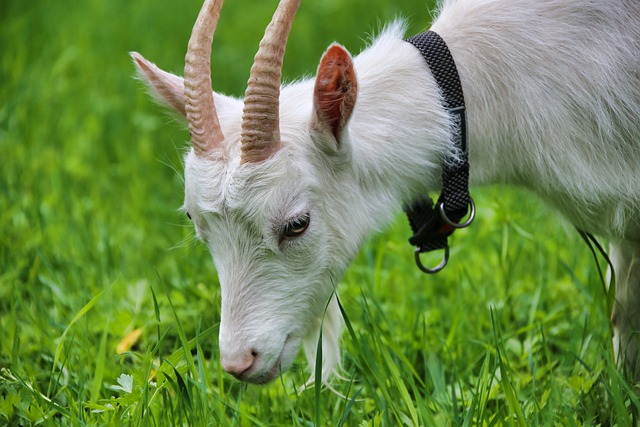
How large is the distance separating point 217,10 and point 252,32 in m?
5.65

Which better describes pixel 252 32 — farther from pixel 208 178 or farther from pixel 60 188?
pixel 208 178

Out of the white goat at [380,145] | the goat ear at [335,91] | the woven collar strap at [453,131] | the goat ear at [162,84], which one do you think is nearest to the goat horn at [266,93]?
the white goat at [380,145]

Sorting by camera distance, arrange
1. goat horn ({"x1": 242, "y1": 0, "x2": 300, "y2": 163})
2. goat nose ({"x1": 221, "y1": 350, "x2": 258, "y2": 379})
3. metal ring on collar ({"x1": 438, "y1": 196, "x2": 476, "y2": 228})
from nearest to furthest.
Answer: goat horn ({"x1": 242, "y1": 0, "x2": 300, "y2": 163}) → goat nose ({"x1": 221, "y1": 350, "x2": 258, "y2": 379}) → metal ring on collar ({"x1": 438, "y1": 196, "x2": 476, "y2": 228})

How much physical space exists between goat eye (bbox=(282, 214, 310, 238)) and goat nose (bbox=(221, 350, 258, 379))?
0.44 metres

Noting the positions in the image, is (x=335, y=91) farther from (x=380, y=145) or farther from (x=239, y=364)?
(x=239, y=364)

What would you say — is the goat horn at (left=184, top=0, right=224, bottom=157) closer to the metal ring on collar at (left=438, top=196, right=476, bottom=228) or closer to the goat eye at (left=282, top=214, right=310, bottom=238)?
the goat eye at (left=282, top=214, right=310, bottom=238)

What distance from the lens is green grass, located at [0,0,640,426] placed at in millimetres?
3227

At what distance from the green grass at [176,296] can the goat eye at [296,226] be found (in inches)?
16.3

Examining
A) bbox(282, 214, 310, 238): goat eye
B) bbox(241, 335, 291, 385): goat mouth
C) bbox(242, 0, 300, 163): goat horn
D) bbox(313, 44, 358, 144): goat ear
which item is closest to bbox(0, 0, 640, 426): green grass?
Result: bbox(241, 335, 291, 385): goat mouth

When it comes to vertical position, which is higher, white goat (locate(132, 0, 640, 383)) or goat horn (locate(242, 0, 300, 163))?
goat horn (locate(242, 0, 300, 163))

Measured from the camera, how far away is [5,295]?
4461mm

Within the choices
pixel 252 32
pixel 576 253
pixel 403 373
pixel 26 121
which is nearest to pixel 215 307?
pixel 403 373

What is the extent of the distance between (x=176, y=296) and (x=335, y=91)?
1836mm

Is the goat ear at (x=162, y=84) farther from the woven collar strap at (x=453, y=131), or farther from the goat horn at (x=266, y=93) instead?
the woven collar strap at (x=453, y=131)
